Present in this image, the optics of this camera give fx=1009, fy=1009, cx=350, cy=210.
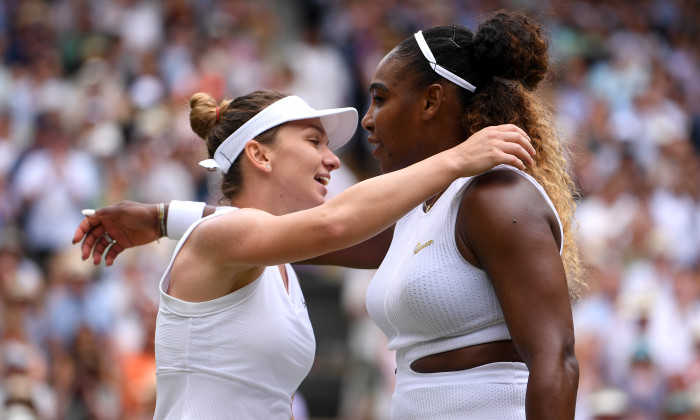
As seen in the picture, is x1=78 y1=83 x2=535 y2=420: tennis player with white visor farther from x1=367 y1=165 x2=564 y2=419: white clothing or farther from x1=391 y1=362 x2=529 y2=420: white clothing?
x1=391 y1=362 x2=529 y2=420: white clothing

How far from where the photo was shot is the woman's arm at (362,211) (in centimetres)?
261

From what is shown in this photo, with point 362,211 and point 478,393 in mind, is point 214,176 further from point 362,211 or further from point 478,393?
point 478,393

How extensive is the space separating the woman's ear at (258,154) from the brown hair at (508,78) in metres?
0.54

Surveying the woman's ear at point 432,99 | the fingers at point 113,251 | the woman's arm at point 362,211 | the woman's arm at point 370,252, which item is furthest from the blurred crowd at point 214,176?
the woman's arm at point 362,211

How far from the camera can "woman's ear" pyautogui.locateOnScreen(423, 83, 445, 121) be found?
2941 millimetres

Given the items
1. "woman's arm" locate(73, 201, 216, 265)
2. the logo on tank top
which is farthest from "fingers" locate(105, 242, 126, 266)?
the logo on tank top

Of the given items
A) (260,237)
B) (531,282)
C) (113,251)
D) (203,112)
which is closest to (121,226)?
(113,251)

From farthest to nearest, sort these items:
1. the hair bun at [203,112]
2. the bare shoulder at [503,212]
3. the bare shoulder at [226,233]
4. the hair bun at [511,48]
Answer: the hair bun at [203,112], the hair bun at [511,48], the bare shoulder at [226,233], the bare shoulder at [503,212]

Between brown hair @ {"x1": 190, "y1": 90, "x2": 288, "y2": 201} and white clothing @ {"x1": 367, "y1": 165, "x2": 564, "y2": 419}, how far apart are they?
2.08 ft

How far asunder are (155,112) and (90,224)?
19.7 feet

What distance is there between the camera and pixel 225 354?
9.56 ft

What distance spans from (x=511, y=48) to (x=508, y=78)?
98 mm

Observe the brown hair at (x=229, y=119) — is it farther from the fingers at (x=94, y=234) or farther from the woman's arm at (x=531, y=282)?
the woman's arm at (x=531, y=282)

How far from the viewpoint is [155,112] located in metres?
9.38
